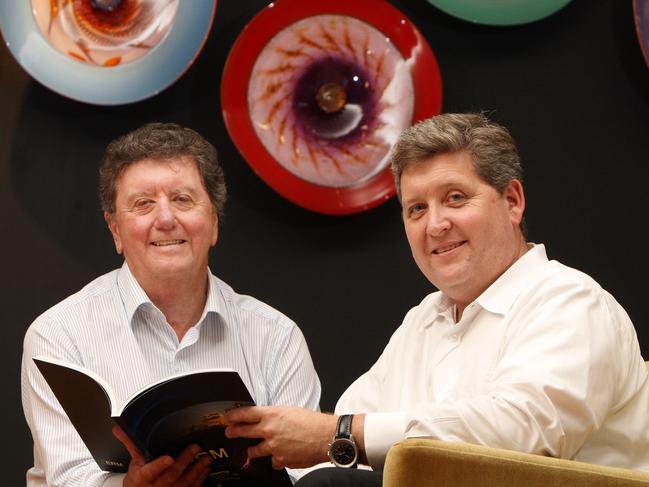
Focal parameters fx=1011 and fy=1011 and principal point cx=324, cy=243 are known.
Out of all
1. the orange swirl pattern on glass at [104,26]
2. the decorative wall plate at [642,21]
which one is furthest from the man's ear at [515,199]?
the orange swirl pattern on glass at [104,26]

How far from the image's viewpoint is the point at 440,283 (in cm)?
224

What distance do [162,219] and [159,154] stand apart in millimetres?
197

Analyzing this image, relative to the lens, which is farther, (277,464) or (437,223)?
(437,223)

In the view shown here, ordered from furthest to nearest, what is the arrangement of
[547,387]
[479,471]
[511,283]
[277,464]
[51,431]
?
[51,431] < [511,283] < [277,464] < [547,387] < [479,471]

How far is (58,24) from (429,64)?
1154mm

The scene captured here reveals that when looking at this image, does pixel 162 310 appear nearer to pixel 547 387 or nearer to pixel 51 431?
pixel 51 431

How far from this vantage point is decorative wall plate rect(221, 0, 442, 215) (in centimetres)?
317

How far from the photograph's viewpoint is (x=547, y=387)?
6.05ft

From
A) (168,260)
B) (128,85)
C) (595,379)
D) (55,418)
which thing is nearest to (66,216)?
(128,85)

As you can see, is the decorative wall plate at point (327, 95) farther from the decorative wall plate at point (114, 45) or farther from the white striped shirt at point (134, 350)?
the white striped shirt at point (134, 350)

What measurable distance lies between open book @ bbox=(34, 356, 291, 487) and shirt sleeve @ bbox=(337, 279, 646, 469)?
0.97 feet

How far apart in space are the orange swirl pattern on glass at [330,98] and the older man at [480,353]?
0.85m

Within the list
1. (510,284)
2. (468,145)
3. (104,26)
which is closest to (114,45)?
(104,26)

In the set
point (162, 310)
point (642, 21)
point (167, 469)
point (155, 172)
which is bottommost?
point (167, 469)
